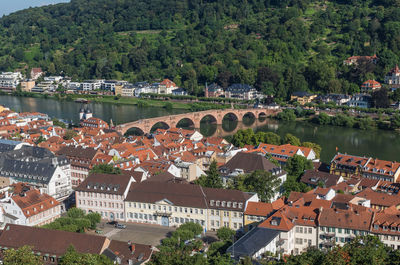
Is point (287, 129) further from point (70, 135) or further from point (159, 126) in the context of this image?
point (70, 135)

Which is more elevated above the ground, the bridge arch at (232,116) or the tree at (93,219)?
the tree at (93,219)

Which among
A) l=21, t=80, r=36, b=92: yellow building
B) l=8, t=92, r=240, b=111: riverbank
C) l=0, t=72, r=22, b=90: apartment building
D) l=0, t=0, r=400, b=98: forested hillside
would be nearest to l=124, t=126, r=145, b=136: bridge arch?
l=8, t=92, r=240, b=111: riverbank

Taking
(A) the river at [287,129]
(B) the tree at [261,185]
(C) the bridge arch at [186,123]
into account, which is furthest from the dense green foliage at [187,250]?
(C) the bridge arch at [186,123]

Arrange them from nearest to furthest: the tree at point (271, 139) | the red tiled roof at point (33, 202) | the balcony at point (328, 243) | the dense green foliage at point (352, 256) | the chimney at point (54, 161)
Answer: the dense green foliage at point (352, 256)
the balcony at point (328, 243)
the red tiled roof at point (33, 202)
the chimney at point (54, 161)
the tree at point (271, 139)

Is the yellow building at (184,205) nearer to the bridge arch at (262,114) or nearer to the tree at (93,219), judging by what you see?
the tree at (93,219)

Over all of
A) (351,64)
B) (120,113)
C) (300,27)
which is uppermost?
(300,27)

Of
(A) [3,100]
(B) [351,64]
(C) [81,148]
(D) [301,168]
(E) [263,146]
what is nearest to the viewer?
(D) [301,168]

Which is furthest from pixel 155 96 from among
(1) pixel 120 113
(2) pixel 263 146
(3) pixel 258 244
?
(3) pixel 258 244

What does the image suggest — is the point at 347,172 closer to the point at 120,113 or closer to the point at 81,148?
the point at 81,148
